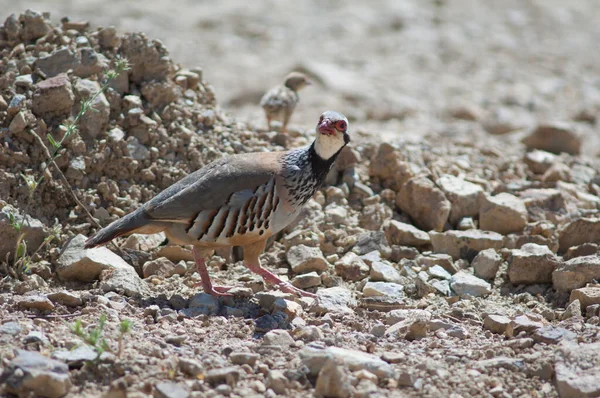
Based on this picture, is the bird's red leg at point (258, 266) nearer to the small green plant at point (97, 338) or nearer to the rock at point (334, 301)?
the rock at point (334, 301)

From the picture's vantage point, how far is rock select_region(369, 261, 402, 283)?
6089 mm

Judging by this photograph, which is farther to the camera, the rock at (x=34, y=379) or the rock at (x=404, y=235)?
the rock at (x=404, y=235)

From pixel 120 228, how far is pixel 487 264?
275 cm

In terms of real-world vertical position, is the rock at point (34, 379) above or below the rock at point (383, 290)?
below

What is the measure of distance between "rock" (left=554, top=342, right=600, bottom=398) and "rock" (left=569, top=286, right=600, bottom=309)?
821 millimetres

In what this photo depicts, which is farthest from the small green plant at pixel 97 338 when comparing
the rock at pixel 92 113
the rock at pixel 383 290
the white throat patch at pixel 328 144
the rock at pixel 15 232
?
the rock at pixel 92 113

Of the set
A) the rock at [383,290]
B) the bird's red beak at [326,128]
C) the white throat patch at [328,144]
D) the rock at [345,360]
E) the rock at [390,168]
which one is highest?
the bird's red beak at [326,128]

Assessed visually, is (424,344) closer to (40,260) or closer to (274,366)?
(274,366)

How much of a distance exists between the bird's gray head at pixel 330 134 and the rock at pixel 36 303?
213cm

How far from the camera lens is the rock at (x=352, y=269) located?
6207 millimetres

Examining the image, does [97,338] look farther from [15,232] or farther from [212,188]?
[15,232]

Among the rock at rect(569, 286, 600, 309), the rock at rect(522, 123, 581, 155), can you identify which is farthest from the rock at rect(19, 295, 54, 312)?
the rock at rect(522, 123, 581, 155)

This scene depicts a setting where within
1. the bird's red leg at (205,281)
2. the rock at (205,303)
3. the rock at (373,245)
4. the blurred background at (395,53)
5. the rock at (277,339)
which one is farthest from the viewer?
the blurred background at (395,53)

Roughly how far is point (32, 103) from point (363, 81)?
8.23m
